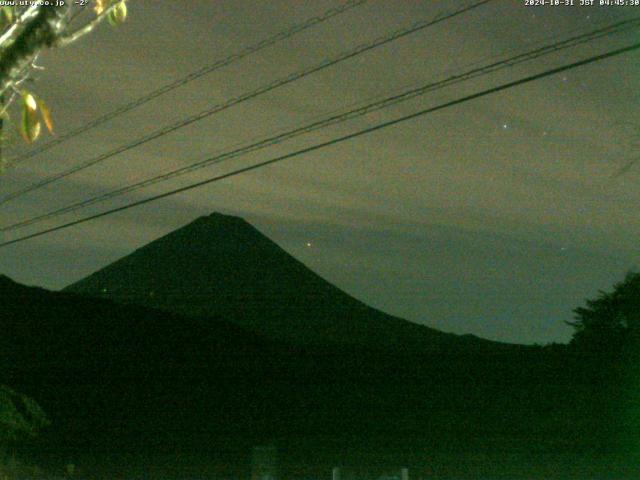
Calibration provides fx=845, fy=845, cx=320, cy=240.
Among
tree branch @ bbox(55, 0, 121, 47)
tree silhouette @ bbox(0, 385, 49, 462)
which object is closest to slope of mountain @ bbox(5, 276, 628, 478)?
tree silhouette @ bbox(0, 385, 49, 462)

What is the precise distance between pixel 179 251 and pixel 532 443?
88.0 ft

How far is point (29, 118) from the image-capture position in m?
3.34

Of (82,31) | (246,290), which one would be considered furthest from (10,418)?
(246,290)

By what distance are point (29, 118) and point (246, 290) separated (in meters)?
35.8

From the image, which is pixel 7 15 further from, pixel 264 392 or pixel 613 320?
pixel 613 320

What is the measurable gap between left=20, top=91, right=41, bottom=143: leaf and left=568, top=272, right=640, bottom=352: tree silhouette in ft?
68.0

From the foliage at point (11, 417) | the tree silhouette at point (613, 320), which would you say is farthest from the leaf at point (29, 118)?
the tree silhouette at point (613, 320)

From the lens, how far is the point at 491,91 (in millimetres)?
8305

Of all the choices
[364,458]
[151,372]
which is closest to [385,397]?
[364,458]

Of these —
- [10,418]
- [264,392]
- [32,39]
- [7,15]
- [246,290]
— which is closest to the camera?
[32,39]

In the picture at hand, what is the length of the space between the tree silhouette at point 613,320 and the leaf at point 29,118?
68.0ft

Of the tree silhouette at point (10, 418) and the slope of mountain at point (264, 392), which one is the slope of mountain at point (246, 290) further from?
the tree silhouette at point (10, 418)

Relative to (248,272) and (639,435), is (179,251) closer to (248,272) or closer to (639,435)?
(248,272)

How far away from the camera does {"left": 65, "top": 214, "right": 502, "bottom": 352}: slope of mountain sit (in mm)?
31703
